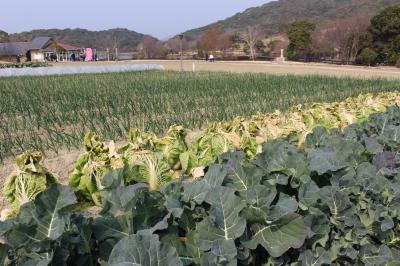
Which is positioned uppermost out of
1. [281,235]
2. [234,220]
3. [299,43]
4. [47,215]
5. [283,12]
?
[283,12]

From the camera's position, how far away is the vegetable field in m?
6.15

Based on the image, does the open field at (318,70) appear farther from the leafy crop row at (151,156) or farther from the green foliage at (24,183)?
the green foliage at (24,183)

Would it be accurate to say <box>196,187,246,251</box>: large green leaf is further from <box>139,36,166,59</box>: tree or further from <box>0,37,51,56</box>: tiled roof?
<box>0,37,51,56</box>: tiled roof

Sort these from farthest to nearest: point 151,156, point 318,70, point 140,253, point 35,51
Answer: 1. point 35,51
2. point 318,70
3. point 151,156
4. point 140,253

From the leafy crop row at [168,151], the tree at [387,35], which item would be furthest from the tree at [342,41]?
the leafy crop row at [168,151]

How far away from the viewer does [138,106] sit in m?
9.16

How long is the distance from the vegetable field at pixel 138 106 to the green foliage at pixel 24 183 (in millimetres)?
2013

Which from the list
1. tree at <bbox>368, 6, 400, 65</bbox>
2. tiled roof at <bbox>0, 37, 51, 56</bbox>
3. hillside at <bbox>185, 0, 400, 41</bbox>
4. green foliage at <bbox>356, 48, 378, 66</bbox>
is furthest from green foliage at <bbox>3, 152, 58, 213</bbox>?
hillside at <bbox>185, 0, 400, 41</bbox>

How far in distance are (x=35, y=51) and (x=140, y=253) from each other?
251ft

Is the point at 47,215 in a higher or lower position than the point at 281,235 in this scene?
higher

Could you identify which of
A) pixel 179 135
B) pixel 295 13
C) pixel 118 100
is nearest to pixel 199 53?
pixel 118 100

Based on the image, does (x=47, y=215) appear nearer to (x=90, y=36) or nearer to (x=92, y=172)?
(x=92, y=172)

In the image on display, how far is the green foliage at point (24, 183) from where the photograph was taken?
9.78ft

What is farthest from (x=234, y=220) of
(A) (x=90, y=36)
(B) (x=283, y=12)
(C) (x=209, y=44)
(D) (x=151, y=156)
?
(A) (x=90, y=36)
